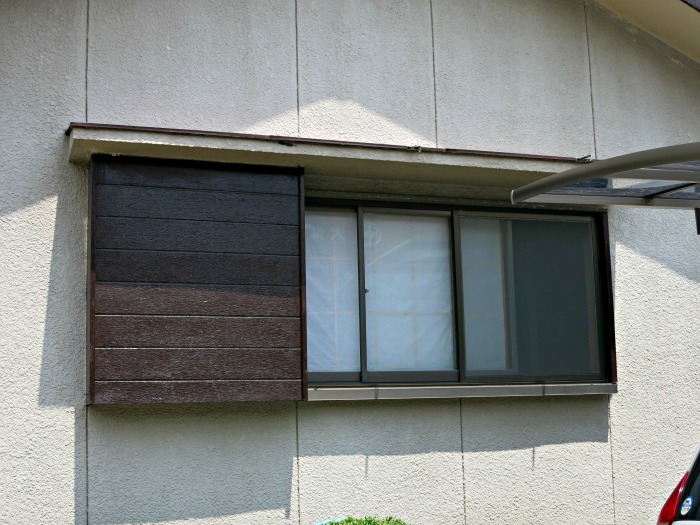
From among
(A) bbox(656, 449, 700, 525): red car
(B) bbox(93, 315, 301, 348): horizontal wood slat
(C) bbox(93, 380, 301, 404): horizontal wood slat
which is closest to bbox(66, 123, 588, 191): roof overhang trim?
(B) bbox(93, 315, 301, 348): horizontal wood slat

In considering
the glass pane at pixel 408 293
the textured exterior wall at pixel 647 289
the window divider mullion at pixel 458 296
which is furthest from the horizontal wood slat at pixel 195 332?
the textured exterior wall at pixel 647 289

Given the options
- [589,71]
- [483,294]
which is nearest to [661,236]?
[589,71]

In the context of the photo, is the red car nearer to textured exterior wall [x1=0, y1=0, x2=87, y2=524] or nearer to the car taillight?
the car taillight

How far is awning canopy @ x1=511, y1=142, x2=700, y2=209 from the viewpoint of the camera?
5637 mm

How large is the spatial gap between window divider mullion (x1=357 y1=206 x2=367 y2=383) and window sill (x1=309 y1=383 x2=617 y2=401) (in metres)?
0.19

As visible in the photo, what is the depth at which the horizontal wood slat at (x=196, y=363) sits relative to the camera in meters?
7.07

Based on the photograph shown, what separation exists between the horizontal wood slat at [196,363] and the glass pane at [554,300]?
2.10 m

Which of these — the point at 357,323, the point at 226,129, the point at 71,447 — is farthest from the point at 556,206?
the point at 71,447

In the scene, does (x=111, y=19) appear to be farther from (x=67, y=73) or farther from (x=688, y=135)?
(x=688, y=135)

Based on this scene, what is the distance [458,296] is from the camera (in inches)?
334

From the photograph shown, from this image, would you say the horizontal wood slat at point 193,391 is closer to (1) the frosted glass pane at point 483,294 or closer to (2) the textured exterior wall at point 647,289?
(1) the frosted glass pane at point 483,294

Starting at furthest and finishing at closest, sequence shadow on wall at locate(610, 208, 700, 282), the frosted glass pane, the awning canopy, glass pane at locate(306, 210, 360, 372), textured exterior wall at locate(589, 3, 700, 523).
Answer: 1. shadow on wall at locate(610, 208, 700, 282)
2. textured exterior wall at locate(589, 3, 700, 523)
3. the frosted glass pane
4. glass pane at locate(306, 210, 360, 372)
5. the awning canopy

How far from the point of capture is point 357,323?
8.20 metres

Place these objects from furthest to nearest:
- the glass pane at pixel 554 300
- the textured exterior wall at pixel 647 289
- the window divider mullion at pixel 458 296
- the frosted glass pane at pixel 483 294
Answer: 1. the textured exterior wall at pixel 647 289
2. the glass pane at pixel 554 300
3. the frosted glass pane at pixel 483 294
4. the window divider mullion at pixel 458 296
